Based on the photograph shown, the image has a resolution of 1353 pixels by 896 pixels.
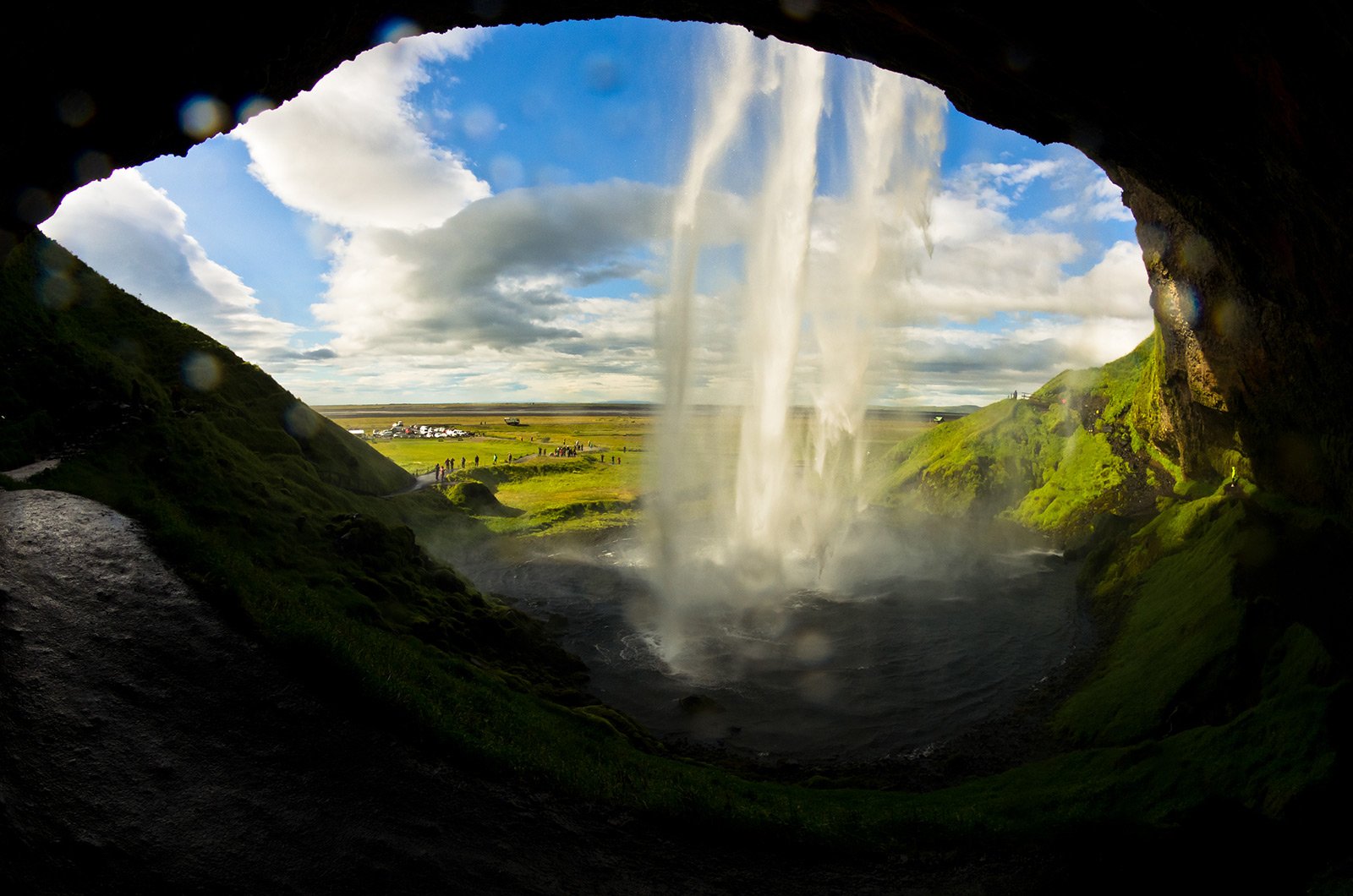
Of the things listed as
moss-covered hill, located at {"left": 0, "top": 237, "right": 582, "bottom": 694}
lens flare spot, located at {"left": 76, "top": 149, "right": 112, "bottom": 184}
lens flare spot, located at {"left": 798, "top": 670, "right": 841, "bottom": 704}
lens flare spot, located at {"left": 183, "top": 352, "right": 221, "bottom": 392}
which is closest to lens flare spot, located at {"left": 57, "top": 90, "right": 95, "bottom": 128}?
lens flare spot, located at {"left": 76, "top": 149, "right": 112, "bottom": 184}

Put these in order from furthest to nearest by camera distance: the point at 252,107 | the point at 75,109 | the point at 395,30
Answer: the point at 395,30 < the point at 252,107 < the point at 75,109

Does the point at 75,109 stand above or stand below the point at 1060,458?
above

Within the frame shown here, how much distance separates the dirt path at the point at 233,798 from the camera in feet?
24.6

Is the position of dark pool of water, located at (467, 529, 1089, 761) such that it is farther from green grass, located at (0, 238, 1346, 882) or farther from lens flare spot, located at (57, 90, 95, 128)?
lens flare spot, located at (57, 90, 95, 128)

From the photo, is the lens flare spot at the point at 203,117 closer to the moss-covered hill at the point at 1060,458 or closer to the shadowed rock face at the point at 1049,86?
the shadowed rock face at the point at 1049,86

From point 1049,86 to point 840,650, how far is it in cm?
2044

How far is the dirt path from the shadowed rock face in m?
6.77

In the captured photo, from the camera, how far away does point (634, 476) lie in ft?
274

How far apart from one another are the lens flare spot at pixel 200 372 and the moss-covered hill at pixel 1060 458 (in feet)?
166

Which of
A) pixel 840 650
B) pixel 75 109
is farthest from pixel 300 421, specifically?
pixel 75 109

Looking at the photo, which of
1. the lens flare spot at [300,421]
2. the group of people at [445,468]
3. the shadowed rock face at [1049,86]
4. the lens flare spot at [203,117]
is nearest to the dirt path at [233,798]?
the shadowed rock face at [1049,86]

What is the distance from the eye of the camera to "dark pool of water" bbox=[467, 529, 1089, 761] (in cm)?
1958

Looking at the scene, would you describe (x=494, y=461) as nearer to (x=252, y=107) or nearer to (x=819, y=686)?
(x=819, y=686)

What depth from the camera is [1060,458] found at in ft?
149
